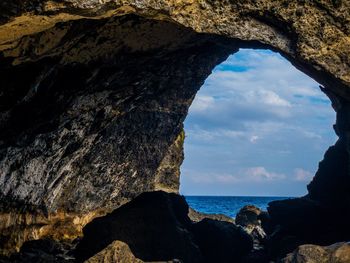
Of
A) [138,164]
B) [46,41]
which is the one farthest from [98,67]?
[138,164]

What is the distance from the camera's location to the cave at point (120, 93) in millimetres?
11242

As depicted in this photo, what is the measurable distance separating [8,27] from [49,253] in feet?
42.6

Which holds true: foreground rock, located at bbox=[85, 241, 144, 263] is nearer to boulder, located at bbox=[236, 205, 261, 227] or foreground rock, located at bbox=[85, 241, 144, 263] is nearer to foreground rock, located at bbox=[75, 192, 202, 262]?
foreground rock, located at bbox=[75, 192, 202, 262]

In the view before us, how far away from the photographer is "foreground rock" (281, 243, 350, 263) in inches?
491

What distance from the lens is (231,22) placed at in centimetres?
1136

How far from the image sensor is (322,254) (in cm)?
1274

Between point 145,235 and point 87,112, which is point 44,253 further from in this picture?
point 87,112

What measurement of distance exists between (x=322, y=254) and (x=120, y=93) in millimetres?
10414

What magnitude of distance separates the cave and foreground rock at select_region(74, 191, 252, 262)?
482 millimetres

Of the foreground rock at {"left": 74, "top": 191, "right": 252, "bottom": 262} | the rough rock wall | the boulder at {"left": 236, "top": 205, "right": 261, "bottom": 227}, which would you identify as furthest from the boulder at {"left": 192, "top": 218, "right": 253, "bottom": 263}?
the boulder at {"left": 236, "top": 205, "right": 261, "bottom": 227}

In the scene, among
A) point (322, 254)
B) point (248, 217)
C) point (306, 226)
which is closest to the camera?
point (322, 254)

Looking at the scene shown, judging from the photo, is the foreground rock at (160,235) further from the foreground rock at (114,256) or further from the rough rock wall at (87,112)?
the foreground rock at (114,256)

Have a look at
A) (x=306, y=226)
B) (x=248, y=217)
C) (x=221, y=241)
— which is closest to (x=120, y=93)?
(x=221, y=241)

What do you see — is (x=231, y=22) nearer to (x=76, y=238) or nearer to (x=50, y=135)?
(x=50, y=135)
